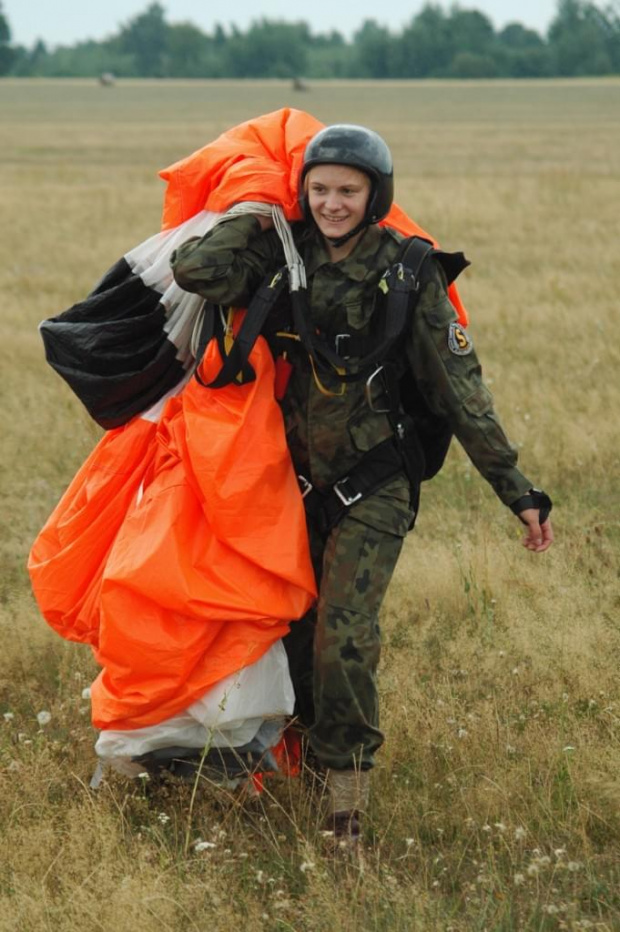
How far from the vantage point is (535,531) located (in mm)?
3916

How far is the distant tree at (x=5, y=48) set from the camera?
150125 mm

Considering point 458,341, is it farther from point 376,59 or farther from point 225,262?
point 376,59

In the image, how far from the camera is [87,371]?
417cm

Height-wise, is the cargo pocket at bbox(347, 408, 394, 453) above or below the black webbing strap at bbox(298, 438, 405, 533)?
above

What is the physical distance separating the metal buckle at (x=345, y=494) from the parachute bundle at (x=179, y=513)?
0.41 feet

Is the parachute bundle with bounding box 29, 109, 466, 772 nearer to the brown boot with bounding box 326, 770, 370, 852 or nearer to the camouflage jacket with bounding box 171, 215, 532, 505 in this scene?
the camouflage jacket with bounding box 171, 215, 532, 505

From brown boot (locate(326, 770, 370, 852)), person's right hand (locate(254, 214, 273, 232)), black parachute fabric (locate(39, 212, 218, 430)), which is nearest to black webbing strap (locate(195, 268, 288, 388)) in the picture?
person's right hand (locate(254, 214, 273, 232))

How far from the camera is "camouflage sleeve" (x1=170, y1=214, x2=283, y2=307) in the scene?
12.5ft

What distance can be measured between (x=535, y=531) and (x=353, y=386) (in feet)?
2.06

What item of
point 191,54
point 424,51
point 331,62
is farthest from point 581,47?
point 191,54

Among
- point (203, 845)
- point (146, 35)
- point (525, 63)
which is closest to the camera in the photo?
point (203, 845)

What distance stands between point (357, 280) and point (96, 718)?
4.54 feet

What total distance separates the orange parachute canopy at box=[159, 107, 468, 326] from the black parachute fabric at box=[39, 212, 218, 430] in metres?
0.07

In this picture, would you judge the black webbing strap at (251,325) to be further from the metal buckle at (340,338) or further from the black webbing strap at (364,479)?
the black webbing strap at (364,479)
